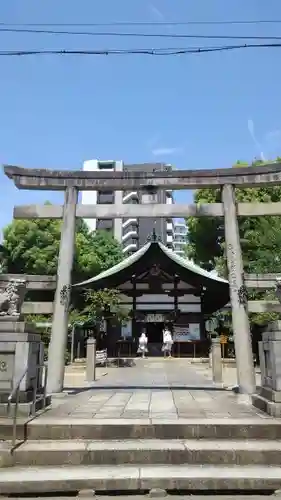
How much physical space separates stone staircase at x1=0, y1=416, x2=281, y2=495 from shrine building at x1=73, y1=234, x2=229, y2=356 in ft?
68.1

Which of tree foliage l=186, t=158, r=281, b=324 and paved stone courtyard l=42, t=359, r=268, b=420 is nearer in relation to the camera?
paved stone courtyard l=42, t=359, r=268, b=420

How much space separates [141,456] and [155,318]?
23351mm

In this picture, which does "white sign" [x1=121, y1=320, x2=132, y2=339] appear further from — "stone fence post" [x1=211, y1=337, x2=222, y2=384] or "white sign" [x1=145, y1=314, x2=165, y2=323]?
"stone fence post" [x1=211, y1=337, x2=222, y2=384]

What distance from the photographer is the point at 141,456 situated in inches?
212

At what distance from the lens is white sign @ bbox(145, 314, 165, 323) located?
1123 inches

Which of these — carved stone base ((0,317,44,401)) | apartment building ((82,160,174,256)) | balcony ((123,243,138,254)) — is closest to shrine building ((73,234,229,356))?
carved stone base ((0,317,44,401))


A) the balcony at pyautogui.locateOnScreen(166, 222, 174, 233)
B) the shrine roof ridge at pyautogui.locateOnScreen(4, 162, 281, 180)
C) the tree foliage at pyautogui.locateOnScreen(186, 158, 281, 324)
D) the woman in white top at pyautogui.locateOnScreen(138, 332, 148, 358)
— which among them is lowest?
the woman in white top at pyautogui.locateOnScreen(138, 332, 148, 358)

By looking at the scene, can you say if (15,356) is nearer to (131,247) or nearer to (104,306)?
(104,306)

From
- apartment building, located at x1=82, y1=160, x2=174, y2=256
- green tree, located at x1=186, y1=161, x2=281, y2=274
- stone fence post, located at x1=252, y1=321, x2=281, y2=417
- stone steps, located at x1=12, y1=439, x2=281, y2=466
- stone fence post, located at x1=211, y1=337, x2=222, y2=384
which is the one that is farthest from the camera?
apartment building, located at x1=82, y1=160, x2=174, y2=256

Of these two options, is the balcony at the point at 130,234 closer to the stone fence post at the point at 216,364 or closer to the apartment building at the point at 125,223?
the apartment building at the point at 125,223

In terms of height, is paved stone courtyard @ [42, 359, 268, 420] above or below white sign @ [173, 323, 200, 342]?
below

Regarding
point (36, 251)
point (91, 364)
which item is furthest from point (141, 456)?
point (36, 251)

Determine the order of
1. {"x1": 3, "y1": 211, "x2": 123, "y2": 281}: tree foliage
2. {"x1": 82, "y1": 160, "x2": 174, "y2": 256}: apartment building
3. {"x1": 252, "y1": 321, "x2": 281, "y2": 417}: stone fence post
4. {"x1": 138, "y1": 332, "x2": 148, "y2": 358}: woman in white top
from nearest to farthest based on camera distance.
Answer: {"x1": 252, "y1": 321, "x2": 281, "y2": 417}: stone fence post, {"x1": 138, "y1": 332, "x2": 148, "y2": 358}: woman in white top, {"x1": 3, "y1": 211, "x2": 123, "y2": 281}: tree foliage, {"x1": 82, "y1": 160, "x2": 174, "y2": 256}: apartment building

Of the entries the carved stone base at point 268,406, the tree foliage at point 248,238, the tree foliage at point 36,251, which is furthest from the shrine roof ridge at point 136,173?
the tree foliage at point 36,251
